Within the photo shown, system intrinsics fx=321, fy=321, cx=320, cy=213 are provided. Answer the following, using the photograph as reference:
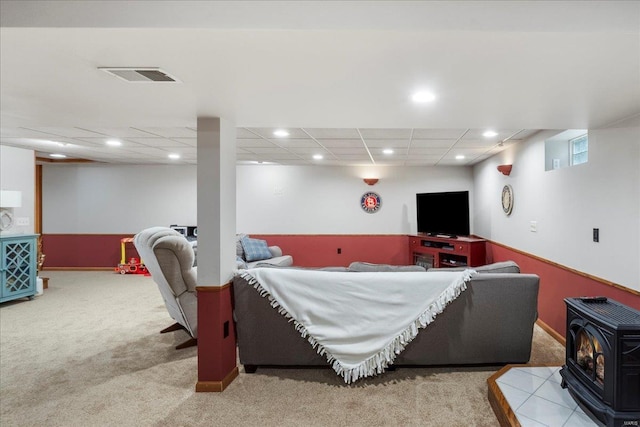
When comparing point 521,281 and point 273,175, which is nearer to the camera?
point 521,281

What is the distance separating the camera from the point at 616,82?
1.82m

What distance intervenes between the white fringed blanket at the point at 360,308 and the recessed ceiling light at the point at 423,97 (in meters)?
1.36

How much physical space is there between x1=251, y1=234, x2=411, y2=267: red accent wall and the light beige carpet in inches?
137

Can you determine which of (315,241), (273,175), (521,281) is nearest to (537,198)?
(521,281)

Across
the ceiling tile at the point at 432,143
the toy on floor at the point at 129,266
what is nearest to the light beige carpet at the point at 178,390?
the ceiling tile at the point at 432,143

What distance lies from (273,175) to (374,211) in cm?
232

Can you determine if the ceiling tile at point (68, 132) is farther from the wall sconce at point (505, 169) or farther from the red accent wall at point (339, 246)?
the wall sconce at point (505, 169)

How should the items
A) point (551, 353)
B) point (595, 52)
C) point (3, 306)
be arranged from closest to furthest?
point (595, 52) → point (551, 353) → point (3, 306)

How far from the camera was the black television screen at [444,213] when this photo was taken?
5648 mm

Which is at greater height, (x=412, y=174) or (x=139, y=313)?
(x=412, y=174)

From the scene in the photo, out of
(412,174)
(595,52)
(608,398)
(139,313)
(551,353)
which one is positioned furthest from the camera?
(412,174)

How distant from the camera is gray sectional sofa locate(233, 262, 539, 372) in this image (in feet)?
8.61

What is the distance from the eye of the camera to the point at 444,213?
601cm

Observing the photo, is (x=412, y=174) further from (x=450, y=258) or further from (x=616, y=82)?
(x=616, y=82)
